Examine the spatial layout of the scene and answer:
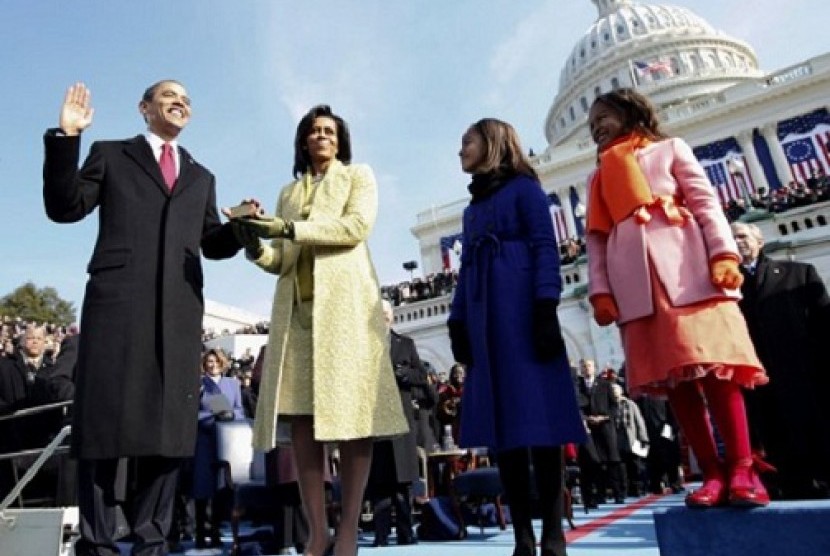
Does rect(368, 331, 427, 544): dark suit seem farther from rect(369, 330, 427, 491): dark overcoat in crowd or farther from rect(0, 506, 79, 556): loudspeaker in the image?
rect(0, 506, 79, 556): loudspeaker

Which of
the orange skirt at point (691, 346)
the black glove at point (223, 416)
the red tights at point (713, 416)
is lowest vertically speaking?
the red tights at point (713, 416)

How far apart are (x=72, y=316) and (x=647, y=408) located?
29706 mm

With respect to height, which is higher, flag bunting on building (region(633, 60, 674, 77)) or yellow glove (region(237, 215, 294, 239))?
flag bunting on building (region(633, 60, 674, 77))

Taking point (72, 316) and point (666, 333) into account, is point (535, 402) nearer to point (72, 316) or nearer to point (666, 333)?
point (666, 333)

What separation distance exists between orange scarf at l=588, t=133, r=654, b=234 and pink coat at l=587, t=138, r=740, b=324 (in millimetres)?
43

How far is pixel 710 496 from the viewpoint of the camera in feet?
6.44

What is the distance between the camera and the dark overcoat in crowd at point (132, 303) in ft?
6.72

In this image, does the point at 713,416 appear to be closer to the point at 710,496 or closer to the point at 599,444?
the point at 710,496

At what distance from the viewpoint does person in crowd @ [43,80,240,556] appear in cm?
205

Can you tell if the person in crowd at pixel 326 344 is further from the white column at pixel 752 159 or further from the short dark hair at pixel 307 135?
the white column at pixel 752 159

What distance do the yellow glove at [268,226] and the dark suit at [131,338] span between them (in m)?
0.29

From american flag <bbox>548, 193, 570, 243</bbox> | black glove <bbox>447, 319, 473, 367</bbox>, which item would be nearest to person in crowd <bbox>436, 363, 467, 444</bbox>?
black glove <bbox>447, 319, 473, 367</bbox>

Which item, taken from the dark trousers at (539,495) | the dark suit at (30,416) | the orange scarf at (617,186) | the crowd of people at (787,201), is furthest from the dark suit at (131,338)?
the crowd of people at (787,201)

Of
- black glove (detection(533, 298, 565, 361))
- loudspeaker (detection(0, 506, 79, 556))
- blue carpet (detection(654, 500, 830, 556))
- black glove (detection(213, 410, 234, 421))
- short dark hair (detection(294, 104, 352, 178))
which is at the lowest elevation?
blue carpet (detection(654, 500, 830, 556))
